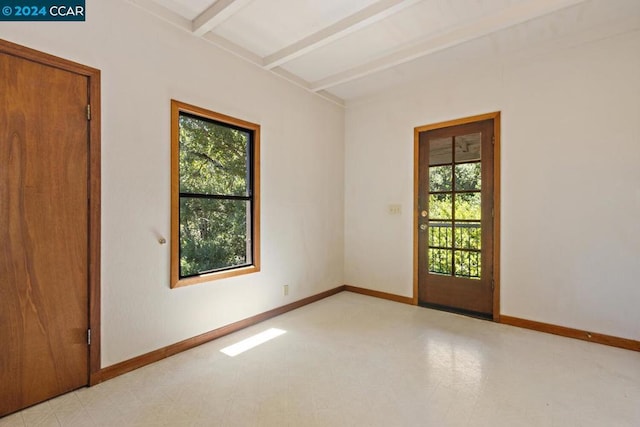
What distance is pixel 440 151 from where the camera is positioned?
3588mm

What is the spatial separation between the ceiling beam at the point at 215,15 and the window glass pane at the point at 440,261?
3124mm

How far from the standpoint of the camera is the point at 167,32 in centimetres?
242

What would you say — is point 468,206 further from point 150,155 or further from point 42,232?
point 42,232

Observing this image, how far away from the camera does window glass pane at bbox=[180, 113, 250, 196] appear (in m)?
2.62

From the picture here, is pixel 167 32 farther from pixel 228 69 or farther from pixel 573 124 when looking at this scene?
pixel 573 124

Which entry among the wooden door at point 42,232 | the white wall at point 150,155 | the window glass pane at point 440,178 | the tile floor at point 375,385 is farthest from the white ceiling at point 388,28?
the tile floor at point 375,385

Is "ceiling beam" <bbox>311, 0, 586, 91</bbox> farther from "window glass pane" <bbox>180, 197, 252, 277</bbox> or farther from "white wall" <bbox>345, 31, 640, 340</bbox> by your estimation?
"window glass pane" <bbox>180, 197, 252, 277</bbox>

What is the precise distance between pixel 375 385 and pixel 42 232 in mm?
2325

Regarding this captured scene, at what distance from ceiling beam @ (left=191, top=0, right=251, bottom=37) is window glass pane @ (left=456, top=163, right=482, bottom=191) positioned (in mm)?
2683

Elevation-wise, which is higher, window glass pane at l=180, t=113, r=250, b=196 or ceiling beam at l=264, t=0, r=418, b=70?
ceiling beam at l=264, t=0, r=418, b=70

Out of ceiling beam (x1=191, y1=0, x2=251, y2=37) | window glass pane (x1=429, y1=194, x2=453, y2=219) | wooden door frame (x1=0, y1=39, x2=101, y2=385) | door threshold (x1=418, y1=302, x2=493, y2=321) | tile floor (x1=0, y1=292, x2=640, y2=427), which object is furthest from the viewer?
window glass pane (x1=429, y1=194, x2=453, y2=219)

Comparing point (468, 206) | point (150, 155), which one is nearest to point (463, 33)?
point (468, 206)

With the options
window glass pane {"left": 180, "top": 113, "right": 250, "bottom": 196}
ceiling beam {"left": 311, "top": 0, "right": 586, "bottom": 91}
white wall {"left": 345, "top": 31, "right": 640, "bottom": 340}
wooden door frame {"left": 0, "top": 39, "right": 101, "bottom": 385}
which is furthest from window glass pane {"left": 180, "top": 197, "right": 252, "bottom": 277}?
white wall {"left": 345, "top": 31, "right": 640, "bottom": 340}

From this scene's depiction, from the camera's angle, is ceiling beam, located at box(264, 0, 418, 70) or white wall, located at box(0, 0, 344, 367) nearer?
white wall, located at box(0, 0, 344, 367)
